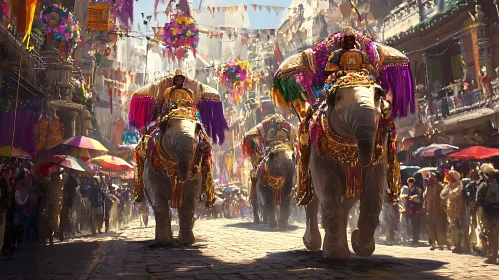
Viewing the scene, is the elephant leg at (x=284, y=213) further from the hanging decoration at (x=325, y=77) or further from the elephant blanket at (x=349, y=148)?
the elephant blanket at (x=349, y=148)

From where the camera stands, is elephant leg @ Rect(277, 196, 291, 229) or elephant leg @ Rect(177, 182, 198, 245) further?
elephant leg @ Rect(277, 196, 291, 229)

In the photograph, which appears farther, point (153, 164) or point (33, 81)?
point (33, 81)

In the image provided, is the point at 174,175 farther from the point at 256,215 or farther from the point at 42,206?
the point at 256,215

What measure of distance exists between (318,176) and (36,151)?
528 inches

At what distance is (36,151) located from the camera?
54.2ft

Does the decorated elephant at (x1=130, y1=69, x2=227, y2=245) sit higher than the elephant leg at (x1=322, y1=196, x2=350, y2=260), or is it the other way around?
the decorated elephant at (x1=130, y1=69, x2=227, y2=245)

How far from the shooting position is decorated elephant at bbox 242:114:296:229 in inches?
520

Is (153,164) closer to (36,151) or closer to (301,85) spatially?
(301,85)

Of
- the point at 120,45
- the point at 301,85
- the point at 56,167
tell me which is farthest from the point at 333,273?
the point at 120,45

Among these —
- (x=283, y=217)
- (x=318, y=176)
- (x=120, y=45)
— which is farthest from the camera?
(x=120, y=45)

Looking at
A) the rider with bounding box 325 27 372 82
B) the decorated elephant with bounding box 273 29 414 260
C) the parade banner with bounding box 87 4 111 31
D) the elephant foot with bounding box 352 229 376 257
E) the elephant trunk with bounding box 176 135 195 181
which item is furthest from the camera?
the parade banner with bounding box 87 4 111 31

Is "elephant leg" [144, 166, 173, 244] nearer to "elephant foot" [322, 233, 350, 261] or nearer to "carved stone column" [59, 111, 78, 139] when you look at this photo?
→ "elephant foot" [322, 233, 350, 261]

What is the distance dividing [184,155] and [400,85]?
3.37 m

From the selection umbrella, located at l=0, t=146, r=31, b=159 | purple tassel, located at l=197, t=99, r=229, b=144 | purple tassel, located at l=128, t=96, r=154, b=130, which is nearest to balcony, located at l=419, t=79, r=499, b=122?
purple tassel, located at l=197, t=99, r=229, b=144
